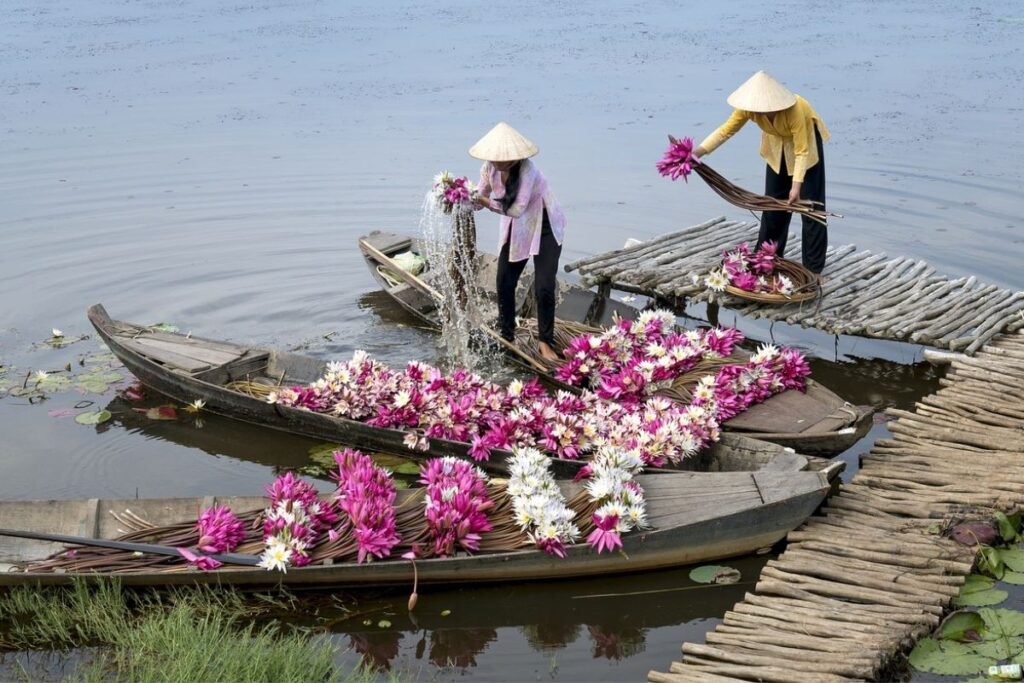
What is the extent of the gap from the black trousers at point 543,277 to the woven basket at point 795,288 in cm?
143

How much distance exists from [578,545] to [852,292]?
386 cm

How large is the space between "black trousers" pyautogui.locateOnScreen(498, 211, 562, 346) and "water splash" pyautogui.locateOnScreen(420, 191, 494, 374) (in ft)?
0.76

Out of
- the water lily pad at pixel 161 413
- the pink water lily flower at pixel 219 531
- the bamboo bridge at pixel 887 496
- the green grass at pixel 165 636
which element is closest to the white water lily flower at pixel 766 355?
the bamboo bridge at pixel 887 496

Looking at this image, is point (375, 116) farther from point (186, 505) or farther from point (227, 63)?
point (186, 505)

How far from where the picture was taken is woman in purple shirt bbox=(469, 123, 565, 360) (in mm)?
7246

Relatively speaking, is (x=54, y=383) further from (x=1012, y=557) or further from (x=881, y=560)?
(x=1012, y=557)

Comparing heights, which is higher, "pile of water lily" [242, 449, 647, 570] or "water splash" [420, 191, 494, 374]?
"water splash" [420, 191, 494, 374]

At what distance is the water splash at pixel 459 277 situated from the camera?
25.0 feet

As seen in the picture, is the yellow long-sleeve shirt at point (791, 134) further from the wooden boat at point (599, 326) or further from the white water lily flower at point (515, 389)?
the white water lily flower at point (515, 389)

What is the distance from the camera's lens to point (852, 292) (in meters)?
8.34

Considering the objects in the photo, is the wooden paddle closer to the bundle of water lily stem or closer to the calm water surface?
the calm water surface

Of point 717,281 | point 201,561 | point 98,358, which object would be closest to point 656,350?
point 717,281

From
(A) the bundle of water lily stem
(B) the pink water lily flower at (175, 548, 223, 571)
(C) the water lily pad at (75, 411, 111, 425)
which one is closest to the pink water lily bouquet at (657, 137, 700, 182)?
(A) the bundle of water lily stem

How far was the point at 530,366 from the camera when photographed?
7508mm
